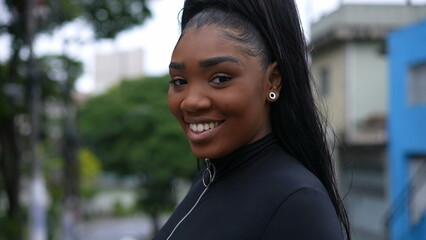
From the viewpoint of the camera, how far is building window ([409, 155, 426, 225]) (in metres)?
11.7

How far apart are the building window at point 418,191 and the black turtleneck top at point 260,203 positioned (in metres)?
11.0

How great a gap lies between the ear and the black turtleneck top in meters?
0.11

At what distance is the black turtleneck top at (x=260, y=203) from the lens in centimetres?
111

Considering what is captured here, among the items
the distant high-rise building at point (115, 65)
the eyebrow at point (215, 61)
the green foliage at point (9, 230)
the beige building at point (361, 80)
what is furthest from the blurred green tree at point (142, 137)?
the distant high-rise building at point (115, 65)

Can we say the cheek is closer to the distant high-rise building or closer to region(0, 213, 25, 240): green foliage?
region(0, 213, 25, 240): green foliage

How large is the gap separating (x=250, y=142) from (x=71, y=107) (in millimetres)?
15293

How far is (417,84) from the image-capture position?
1201cm

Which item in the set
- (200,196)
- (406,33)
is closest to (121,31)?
(406,33)

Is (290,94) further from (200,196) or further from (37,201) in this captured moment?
(37,201)

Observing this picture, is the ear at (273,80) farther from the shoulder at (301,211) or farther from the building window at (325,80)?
the building window at (325,80)

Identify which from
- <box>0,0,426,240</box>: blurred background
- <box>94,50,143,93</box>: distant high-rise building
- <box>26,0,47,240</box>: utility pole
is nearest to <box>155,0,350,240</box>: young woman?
<box>0,0,426,240</box>: blurred background

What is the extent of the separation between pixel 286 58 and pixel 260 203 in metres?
0.31

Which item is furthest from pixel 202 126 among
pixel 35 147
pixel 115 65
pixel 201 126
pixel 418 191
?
pixel 115 65

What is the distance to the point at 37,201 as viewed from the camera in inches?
432
